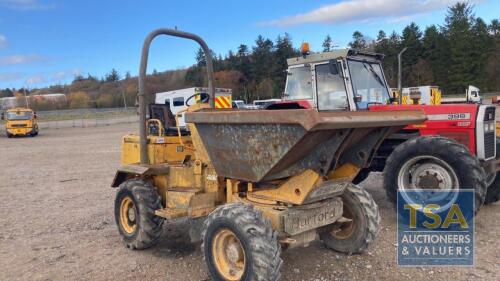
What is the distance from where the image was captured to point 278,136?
3.57 meters

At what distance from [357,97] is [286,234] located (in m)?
3.58

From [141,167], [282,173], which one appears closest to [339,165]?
[282,173]

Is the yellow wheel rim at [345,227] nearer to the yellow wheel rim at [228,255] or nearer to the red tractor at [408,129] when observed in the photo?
the red tractor at [408,129]

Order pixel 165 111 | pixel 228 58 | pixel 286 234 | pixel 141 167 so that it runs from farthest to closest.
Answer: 1. pixel 228 58
2. pixel 165 111
3. pixel 141 167
4. pixel 286 234

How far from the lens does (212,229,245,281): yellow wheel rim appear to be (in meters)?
3.85

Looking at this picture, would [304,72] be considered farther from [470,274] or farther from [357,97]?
[470,274]

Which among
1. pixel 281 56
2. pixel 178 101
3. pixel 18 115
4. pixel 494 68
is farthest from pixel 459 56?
pixel 18 115

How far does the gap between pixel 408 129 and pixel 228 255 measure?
12.4 ft

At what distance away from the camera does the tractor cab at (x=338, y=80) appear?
6910 millimetres

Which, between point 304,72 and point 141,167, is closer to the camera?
point 141,167

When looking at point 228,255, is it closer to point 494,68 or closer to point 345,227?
point 345,227

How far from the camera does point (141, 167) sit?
523 cm

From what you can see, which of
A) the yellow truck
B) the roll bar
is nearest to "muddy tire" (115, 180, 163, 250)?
the roll bar

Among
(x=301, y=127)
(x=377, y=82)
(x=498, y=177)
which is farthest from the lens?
(x=377, y=82)
